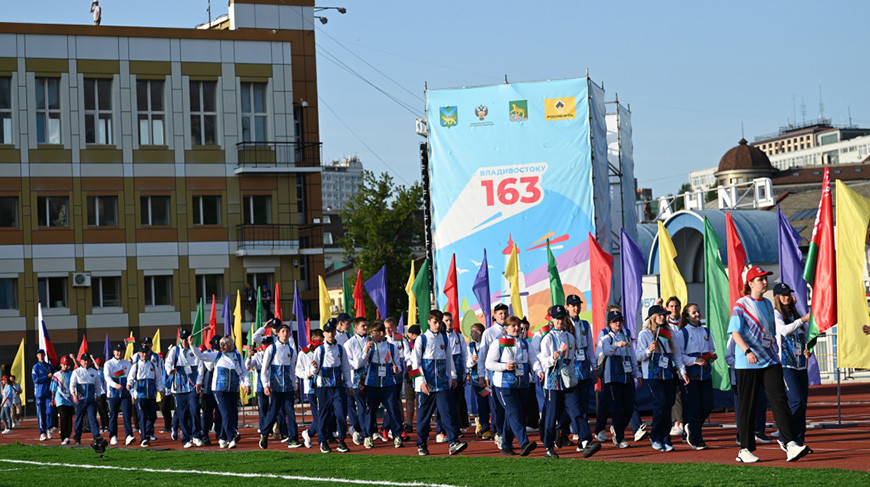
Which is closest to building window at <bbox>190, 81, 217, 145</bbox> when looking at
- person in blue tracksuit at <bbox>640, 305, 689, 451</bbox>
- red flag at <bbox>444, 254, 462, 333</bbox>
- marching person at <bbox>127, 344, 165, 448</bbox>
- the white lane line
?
marching person at <bbox>127, 344, 165, 448</bbox>

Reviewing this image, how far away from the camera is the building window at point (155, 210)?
42.5 metres

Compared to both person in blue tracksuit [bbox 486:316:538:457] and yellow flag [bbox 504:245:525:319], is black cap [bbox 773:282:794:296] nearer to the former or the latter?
person in blue tracksuit [bbox 486:316:538:457]

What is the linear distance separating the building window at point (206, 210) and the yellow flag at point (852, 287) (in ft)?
104

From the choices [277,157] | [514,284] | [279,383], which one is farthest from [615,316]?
[277,157]

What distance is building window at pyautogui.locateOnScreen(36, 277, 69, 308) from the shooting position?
41438mm

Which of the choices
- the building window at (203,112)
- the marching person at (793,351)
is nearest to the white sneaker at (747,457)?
the marching person at (793,351)

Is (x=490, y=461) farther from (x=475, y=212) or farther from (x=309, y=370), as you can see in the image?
(x=475, y=212)

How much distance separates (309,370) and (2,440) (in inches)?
461

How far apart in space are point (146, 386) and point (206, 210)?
22459 millimetres

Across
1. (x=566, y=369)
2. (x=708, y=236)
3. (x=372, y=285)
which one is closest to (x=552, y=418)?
(x=566, y=369)

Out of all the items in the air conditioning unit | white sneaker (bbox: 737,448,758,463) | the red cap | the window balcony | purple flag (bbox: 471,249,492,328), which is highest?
the window balcony

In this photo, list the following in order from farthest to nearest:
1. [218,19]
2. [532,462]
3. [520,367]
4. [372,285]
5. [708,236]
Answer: [218,19]
[372,285]
[708,236]
[520,367]
[532,462]

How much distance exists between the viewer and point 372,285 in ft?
79.8

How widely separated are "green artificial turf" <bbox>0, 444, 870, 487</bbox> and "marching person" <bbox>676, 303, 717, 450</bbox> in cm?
194
